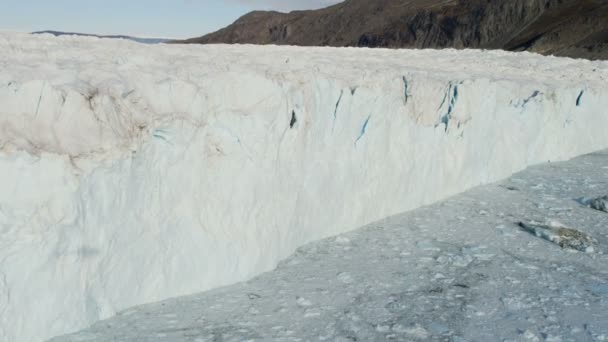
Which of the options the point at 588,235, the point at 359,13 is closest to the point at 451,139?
the point at 588,235

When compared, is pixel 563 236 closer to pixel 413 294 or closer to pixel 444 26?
pixel 413 294

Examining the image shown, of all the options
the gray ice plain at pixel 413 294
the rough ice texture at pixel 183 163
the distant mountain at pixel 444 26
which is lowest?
the gray ice plain at pixel 413 294

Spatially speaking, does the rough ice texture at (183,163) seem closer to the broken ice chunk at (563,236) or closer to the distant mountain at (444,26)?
A: the broken ice chunk at (563,236)

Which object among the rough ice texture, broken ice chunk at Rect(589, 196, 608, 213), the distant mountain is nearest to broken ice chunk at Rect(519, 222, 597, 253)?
broken ice chunk at Rect(589, 196, 608, 213)

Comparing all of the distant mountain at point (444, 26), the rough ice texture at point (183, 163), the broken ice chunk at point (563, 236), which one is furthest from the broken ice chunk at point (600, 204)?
the distant mountain at point (444, 26)

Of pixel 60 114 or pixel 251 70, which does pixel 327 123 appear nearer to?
pixel 251 70

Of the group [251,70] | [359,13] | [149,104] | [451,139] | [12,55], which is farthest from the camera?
[359,13]

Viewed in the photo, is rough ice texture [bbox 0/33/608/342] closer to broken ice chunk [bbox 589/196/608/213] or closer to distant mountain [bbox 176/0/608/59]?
broken ice chunk [bbox 589/196/608/213]
